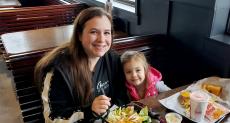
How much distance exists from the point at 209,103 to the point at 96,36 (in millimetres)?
682

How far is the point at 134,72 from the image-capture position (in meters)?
1.57

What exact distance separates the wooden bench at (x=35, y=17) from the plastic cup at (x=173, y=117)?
249cm

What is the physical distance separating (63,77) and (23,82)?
1.69 feet

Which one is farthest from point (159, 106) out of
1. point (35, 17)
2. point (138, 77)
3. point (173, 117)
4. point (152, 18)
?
point (35, 17)

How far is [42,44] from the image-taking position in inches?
77.2

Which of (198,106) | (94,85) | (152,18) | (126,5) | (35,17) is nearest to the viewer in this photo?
(198,106)

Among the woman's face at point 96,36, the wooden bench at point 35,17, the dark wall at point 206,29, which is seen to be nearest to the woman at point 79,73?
the woman's face at point 96,36

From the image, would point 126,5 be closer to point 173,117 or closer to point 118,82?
point 118,82

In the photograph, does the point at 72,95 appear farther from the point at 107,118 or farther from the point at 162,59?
the point at 162,59

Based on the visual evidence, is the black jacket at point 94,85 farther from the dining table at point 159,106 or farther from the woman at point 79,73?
the dining table at point 159,106

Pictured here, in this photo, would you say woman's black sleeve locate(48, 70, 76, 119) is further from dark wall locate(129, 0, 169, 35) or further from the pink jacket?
dark wall locate(129, 0, 169, 35)

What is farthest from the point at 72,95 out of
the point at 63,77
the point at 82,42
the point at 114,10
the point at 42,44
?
the point at 114,10

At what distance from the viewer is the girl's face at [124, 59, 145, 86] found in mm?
1562

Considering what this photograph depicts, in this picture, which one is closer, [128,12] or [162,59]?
[162,59]
